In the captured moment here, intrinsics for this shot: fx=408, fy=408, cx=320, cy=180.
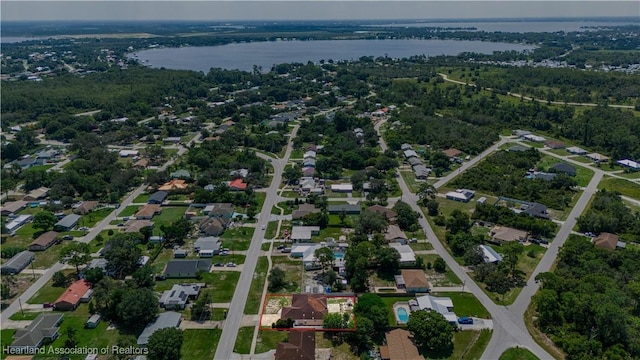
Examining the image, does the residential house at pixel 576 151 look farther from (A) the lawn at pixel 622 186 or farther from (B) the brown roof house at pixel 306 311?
(B) the brown roof house at pixel 306 311

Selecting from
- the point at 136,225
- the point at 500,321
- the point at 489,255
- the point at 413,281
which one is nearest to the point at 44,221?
the point at 136,225

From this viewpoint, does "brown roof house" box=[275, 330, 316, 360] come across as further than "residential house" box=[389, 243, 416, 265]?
No

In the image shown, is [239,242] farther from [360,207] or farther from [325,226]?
[360,207]

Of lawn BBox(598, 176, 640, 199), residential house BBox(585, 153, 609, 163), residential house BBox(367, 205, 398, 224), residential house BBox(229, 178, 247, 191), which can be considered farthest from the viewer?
residential house BBox(585, 153, 609, 163)

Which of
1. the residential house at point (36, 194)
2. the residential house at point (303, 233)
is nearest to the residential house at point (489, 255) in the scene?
the residential house at point (303, 233)

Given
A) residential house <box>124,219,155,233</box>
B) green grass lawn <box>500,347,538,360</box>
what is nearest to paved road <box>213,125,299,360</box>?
residential house <box>124,219,155,233</box>

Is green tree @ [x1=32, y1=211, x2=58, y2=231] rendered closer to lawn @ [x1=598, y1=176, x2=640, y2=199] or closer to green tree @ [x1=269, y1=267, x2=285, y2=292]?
green tree @ [x1=269, y1=267, x2=285, y2=292]

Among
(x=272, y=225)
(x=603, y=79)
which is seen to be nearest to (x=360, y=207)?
(x=272, y=225)
